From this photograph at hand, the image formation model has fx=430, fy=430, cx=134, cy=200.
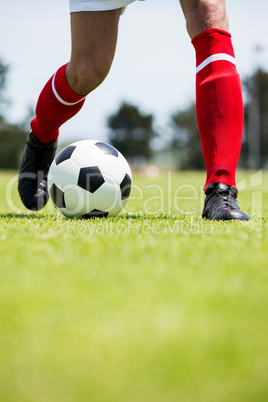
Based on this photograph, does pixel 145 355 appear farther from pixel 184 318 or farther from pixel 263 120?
pixel 263 120

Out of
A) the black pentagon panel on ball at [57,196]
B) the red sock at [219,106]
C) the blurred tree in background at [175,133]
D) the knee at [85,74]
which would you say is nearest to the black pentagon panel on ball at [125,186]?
the black pentagon panel on ball at [57,196]

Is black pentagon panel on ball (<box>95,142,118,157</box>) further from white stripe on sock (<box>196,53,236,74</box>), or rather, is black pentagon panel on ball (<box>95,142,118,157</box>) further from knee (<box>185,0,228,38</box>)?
knee (<box>185,0,228,38</box>)

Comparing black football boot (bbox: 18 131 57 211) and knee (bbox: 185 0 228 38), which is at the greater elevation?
knee (bbox: 185 0 228 38)

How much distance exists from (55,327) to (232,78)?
6.15 feet

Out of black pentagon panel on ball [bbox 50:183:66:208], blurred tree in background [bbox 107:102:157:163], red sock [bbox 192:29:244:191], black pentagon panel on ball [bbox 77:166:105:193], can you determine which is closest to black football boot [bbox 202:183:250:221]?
red sock [bbox 192:29:244:191]

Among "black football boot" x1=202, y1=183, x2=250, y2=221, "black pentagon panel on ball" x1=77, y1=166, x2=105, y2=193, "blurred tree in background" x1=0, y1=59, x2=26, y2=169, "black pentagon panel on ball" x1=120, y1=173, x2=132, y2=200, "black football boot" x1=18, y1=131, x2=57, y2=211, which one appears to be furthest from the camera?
"blurred tree in background" x1=0, y1=59, x2=26, y2=169

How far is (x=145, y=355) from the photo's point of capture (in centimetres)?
70

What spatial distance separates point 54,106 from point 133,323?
2.25 meters

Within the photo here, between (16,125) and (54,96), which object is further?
(16,125)

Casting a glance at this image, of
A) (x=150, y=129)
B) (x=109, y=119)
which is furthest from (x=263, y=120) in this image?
(x=109, y=119)

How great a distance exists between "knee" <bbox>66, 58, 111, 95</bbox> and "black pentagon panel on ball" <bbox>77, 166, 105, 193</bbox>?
561 millimetres

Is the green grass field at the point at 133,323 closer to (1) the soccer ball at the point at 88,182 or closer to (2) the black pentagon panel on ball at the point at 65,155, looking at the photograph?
(1) the soccer ball at the point at 88,182

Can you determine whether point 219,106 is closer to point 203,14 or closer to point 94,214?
point 203,14

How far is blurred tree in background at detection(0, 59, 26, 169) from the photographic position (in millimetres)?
33062
